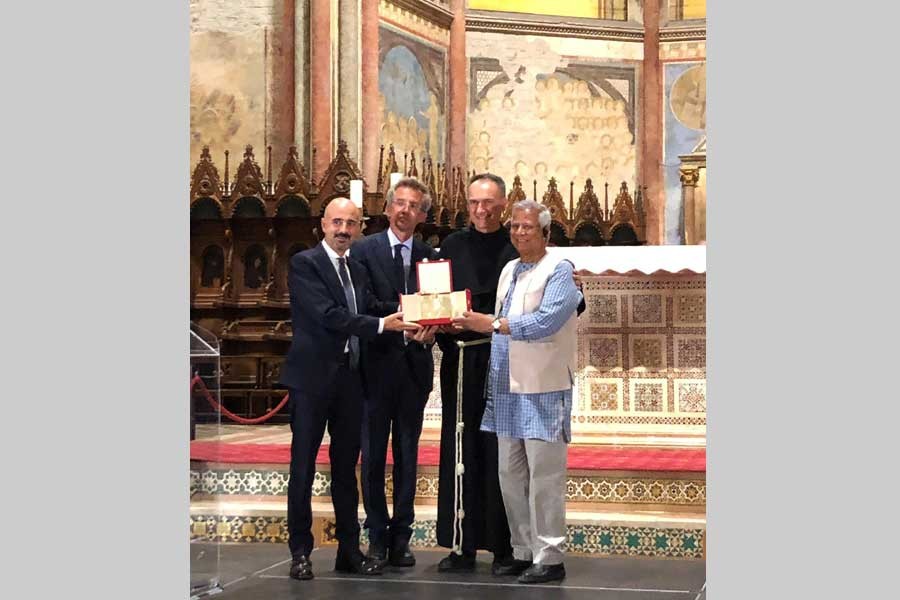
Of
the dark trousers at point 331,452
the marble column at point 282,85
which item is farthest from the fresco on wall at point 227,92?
the dark trousers at point 331,452

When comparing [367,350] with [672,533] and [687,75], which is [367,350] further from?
[687,75]

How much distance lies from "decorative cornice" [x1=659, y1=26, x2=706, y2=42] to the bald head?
1257 cm

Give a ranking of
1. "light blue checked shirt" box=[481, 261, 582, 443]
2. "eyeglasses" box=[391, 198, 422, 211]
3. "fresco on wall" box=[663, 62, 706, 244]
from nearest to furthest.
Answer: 1. "light blue checked shirt" box=[481, 261, 582, 443]
2. "eyeglasses" box=[391, 198, 422, 211]
3. "fresco on wall" box=[663, 62, 706, 244]

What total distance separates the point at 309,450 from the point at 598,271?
340cm

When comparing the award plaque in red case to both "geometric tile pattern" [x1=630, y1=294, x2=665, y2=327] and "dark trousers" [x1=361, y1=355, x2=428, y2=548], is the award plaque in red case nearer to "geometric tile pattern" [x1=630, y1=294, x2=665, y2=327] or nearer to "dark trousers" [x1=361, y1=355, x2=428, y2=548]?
"dark trousers" [x1=361, y1=355, x2=428, y2=548]

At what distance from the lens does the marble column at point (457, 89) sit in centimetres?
1731

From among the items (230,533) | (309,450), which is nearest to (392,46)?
(230,533)

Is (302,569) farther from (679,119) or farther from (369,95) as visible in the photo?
(679,119)

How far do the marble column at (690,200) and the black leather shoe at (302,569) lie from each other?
35.2ft

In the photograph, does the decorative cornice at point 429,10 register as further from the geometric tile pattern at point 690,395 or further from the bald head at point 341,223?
the bald head at point 341,223

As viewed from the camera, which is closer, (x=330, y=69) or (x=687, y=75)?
(x=330, y=69)

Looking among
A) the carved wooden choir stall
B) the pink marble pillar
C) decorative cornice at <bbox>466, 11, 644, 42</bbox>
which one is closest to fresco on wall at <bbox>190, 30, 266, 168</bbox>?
the carved wooden choir stall

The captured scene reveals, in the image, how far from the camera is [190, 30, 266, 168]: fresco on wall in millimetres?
14414

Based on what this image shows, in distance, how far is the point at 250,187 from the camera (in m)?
13.3
